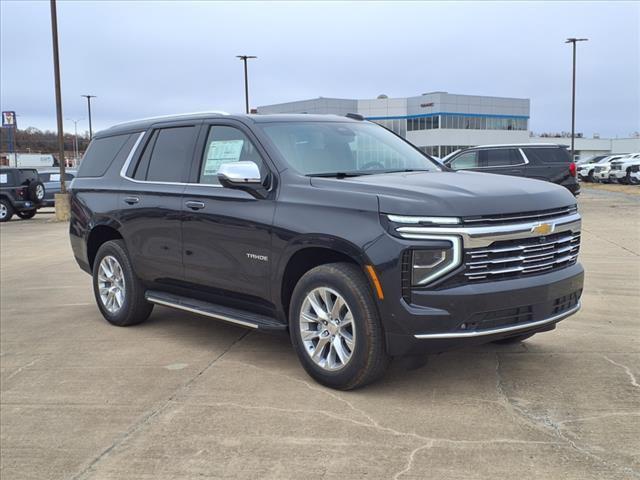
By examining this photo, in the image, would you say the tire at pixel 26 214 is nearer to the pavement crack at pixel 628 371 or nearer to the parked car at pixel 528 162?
the parked car at pixel 528 162

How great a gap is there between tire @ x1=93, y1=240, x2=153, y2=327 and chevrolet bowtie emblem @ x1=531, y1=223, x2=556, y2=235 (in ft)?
12.5

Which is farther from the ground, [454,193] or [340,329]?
[454,193]

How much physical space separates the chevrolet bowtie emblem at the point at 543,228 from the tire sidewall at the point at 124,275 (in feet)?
12.6

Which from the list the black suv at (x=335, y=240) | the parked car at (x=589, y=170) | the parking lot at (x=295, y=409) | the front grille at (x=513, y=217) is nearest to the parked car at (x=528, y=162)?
the parking lot at (x=295, y=409)

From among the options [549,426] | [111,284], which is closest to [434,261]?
[549,426]

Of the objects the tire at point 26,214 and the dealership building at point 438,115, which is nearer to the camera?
the tire at point 26,214

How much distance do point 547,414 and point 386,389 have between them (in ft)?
3.44

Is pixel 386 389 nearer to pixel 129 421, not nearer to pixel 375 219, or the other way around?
pixel 375 219

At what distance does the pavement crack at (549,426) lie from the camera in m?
3.33

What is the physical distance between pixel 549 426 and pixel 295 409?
1531mm

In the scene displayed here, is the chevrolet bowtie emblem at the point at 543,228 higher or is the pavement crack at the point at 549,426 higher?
the chevrolet bowtie emblem at the point at 543,228

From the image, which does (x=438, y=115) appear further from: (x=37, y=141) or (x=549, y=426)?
(x=549, y=426)

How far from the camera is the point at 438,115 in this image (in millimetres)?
75688

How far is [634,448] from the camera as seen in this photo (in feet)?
11.5
